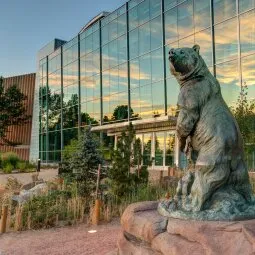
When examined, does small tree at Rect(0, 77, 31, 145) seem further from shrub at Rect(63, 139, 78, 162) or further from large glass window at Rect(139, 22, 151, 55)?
shrub at Rect(63, 139, 78, 162)

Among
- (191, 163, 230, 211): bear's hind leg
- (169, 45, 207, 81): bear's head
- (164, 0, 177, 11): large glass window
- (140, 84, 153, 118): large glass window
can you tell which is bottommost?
(191, 163, 230, 211): bear's hind leg

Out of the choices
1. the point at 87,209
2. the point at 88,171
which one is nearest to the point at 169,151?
the point at 88,171

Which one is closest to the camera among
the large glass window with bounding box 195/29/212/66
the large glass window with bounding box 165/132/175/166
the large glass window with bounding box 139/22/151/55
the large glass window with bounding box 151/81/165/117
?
the large glass window with bounding box 195/29/212/66

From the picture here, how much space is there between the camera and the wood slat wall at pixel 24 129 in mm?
43719

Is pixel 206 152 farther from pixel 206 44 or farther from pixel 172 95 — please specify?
pixel 172 95

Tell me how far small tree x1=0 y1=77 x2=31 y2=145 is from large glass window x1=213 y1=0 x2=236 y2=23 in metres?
27.1

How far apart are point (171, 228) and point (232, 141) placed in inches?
42.2

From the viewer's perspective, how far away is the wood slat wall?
4372cm

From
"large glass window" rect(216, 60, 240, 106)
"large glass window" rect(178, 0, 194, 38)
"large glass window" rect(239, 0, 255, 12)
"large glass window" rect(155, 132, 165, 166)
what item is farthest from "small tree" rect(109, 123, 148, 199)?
"large glass window" rect(155, 132, 165, 166)

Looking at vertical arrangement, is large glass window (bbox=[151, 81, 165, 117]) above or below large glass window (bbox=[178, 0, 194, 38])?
below

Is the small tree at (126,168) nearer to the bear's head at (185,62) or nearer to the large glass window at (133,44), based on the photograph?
the bear's head at (185,62)

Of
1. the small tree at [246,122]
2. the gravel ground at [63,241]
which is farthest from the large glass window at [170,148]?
the gravel ground at [63,241]

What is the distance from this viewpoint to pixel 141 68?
2631 cm

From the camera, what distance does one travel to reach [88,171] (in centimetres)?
1155
